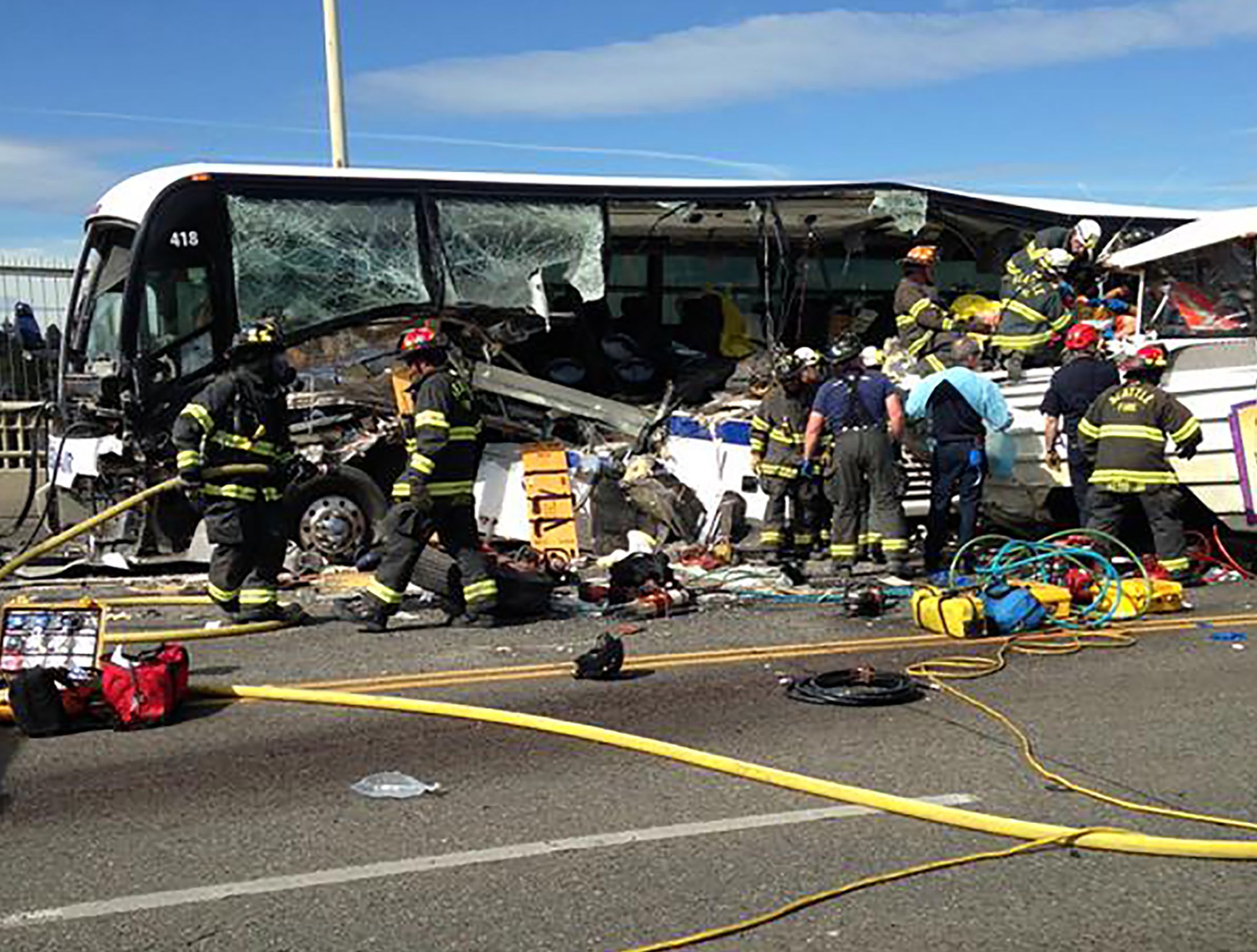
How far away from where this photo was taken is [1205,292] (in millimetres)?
10500

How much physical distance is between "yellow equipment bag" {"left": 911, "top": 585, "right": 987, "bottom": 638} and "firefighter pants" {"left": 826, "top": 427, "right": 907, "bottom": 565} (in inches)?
72.2

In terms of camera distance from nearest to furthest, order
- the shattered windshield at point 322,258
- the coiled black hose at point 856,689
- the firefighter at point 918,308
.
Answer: the coiled black hose at point 856,689 < the shattered windshield at point 322,258 < the firefighter at point 918,308

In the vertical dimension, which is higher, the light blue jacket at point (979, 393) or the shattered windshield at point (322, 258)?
the shattered windshield at point (322, 258)

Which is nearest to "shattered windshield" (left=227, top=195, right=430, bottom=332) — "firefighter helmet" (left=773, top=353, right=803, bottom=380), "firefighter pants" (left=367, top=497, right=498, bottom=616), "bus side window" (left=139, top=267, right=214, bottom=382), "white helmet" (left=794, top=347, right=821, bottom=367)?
"bus side window" (left=139, top=267, right=214, bottom=382)

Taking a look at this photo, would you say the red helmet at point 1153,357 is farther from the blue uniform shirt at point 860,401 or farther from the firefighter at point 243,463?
the firefighter at point 243,463

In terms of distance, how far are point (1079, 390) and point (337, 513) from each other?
5.91 m

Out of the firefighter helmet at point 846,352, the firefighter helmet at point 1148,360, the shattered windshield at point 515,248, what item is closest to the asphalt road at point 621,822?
the firefighter helmet at point 1148,360

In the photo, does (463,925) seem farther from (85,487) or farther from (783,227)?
(783,227)

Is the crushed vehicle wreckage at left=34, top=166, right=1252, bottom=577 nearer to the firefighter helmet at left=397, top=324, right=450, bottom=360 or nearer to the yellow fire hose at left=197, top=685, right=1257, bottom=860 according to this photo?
the firefighter helmet at left=397, top=324, right=450, bottom=360

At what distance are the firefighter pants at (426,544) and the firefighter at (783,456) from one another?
10.4 ft

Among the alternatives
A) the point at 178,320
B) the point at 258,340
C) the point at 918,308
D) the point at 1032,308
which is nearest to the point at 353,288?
the point at 178,320

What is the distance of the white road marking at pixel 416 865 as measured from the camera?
390 cm

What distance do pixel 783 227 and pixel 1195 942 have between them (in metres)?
10.6

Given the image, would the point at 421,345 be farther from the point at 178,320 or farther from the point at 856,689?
the point at 856,689
